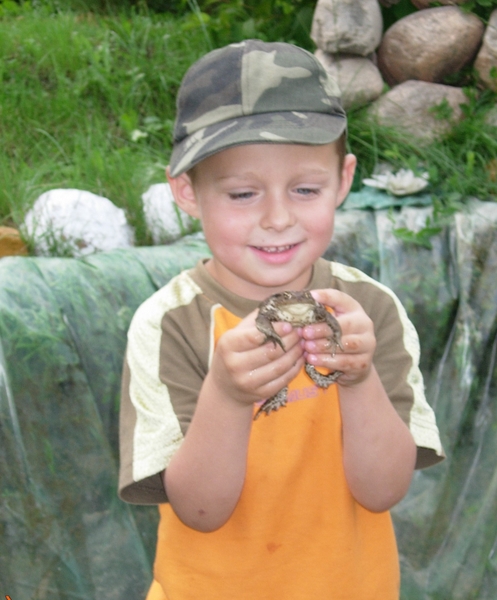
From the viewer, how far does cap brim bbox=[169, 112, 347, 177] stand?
5.34 feet

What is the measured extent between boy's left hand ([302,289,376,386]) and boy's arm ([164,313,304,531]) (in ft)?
0.13

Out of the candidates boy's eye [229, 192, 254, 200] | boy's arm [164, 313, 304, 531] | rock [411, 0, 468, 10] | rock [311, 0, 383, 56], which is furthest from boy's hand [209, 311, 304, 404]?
rock [411, 0, 468, 10]

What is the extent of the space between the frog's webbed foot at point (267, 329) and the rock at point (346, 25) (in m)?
3.38

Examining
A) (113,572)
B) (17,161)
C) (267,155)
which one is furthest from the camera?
(17,161)

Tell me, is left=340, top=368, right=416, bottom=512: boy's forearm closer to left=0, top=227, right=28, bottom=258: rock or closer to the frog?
the frog

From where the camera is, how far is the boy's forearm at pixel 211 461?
5.30ft

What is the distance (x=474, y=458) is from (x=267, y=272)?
84.7 inches

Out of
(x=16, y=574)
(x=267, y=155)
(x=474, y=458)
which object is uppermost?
(x=267, y=155)

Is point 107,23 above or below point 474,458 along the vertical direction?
above

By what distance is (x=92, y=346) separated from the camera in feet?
8.58

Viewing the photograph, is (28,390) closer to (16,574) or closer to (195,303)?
(16,574)

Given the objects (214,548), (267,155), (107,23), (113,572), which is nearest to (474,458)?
(113,572)

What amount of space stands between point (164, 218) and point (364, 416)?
6.76ft

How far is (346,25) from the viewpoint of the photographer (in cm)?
436
